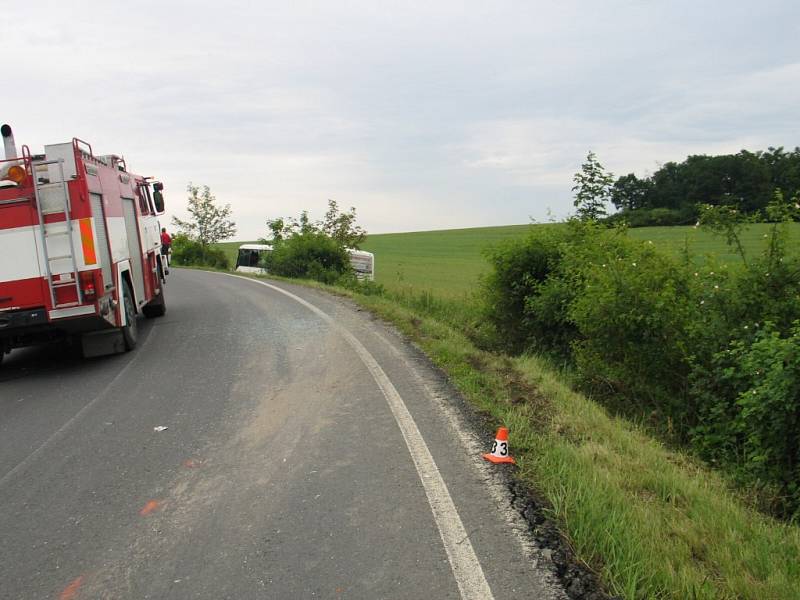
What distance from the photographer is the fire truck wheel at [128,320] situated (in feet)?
32.1

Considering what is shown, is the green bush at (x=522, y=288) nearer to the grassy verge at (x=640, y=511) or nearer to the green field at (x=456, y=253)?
the green field at (x=456, y=253)

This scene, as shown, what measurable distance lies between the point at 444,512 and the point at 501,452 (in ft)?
3.16

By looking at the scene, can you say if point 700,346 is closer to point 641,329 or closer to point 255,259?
point 641,329

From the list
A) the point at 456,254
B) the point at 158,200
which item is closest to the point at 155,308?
the point at 158,200

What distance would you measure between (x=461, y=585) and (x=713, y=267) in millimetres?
5949

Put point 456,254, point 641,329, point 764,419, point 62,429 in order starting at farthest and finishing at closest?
point 456,254, point 641,329, point 62,429, point 764,419

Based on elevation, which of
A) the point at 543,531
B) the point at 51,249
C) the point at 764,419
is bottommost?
the point at 764,419

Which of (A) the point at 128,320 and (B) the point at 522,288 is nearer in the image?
(A) the point at 128,320

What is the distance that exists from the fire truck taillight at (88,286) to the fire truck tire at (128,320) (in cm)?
107

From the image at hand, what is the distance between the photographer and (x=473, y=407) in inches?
249

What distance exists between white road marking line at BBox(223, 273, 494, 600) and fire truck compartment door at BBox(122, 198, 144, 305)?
606 centimetres

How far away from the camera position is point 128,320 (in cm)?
998

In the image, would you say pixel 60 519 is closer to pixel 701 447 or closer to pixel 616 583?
pixel 616 583

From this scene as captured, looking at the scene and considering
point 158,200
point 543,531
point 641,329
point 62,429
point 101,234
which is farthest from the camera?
point 158,200
